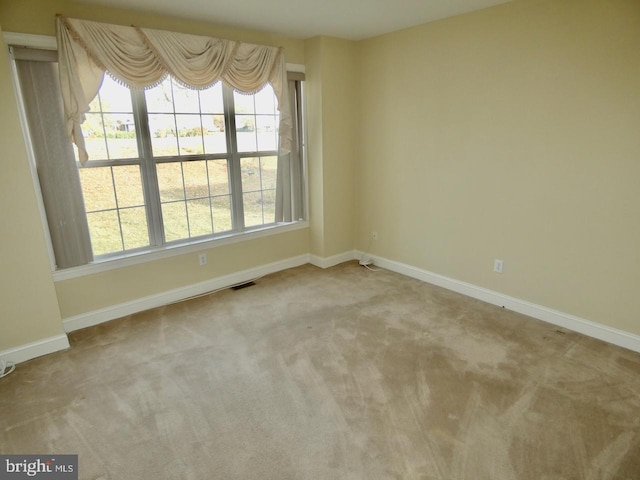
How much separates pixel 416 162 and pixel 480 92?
85 cm

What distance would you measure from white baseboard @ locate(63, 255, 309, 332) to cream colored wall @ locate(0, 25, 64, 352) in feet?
1.07

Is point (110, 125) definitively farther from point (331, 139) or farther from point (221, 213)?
point (331, 139)

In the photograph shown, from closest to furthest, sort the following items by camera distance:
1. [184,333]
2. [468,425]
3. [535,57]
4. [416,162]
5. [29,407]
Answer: [468,425]
[29,407]
[535,57]
[184,333]
[416,162]

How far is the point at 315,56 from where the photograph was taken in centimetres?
387

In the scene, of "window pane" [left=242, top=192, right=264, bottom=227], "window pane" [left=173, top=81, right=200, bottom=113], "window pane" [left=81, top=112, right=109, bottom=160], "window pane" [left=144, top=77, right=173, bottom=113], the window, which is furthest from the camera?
"window pane" [left=242, top=192, right=264, bottom=227]

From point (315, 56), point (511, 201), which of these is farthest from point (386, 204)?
point (315, 56)

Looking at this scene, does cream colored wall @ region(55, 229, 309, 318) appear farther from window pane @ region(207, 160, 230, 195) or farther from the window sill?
window pane @ region(207, 160, 230, 195)

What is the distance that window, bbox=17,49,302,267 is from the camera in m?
3.03

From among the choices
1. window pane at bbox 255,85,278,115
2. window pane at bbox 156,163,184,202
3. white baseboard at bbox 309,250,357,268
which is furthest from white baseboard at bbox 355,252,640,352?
window pane at bbox 156,163,184,202

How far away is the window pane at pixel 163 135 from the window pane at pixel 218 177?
38 cm

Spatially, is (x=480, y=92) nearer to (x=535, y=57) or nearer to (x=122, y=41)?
(x=535, y=57)

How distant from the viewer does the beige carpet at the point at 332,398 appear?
180cm

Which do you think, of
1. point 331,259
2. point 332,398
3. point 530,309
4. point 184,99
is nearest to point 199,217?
point 184,99

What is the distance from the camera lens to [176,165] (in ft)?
11.2
